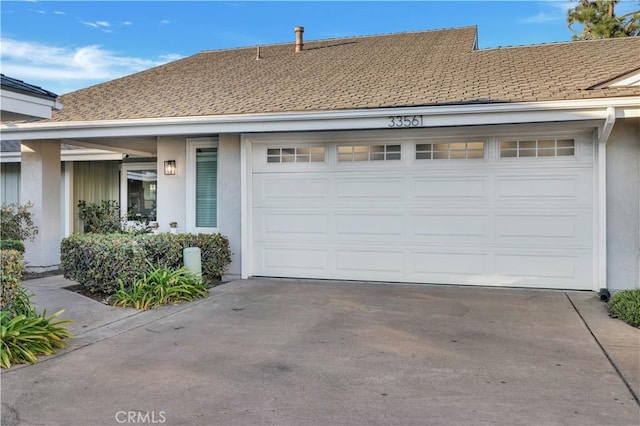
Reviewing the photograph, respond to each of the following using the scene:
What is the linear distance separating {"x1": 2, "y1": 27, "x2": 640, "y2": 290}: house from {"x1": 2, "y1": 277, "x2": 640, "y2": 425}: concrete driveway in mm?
1324

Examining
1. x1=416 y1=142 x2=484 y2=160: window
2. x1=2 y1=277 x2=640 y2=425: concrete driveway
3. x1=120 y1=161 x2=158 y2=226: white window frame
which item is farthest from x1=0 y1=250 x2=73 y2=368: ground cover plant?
x1=120 y1=161 x2=158 y2=226: white window frame

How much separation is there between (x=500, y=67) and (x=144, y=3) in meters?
8.49

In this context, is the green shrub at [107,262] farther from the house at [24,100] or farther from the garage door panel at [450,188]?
the garage door panel at [450,188]

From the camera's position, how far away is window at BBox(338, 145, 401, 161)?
8258mm

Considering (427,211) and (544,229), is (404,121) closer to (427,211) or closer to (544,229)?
(427,211)

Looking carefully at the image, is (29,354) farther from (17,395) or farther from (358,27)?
(358,27)

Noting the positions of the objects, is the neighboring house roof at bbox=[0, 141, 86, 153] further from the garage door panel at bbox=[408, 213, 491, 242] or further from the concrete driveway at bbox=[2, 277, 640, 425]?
the garage door panel at bbox=[408, 213, 491, 242]

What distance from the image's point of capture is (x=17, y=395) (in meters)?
3.56

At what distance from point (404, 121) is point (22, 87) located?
4.98 m

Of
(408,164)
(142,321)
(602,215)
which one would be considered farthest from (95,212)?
(602,215)

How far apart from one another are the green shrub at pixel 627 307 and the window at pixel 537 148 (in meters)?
2.41

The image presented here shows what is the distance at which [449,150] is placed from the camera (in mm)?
7992

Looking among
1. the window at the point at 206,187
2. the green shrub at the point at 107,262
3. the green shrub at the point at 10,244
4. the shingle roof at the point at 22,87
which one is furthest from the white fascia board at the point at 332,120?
the shingle roof at the point at 22,87

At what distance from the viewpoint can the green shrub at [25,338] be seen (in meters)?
4.22
